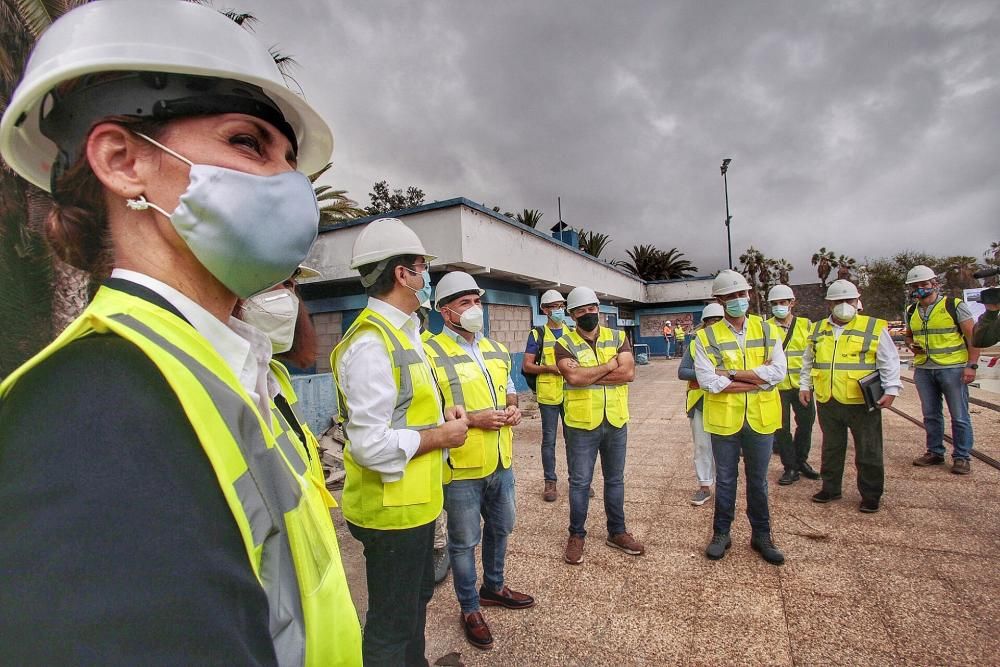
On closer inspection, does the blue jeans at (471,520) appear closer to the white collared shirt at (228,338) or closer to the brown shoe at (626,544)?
the brown shoe at (626,544)

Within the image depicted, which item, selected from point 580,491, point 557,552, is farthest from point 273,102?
point 557,552

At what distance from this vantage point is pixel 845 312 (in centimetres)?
465

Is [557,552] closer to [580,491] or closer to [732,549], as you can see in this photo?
[580,491]

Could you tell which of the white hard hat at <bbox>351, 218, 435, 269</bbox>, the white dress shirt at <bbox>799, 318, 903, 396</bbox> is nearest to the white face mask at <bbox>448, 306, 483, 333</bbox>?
the white hard hat at <bbox>351, 218, 435, 269</bbox>

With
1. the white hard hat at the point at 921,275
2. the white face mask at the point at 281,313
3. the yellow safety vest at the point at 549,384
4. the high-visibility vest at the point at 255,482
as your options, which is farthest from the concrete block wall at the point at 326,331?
the high-visibility vest at the point at 255,482

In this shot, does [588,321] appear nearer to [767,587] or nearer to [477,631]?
[767,587]

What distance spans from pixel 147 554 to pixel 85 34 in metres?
0.85

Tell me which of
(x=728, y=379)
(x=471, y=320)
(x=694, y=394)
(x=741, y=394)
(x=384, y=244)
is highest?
(x=384, y=244)

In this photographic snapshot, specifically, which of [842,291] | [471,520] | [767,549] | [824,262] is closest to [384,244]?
[471,520]

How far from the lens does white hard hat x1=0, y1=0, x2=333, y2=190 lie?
0.77 meters

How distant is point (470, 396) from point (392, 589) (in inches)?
44.9

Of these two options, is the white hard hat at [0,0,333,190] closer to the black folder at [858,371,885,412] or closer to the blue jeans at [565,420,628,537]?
the blue jeans at [565,420,628,537]

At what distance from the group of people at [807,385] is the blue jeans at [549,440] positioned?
1.43 meters

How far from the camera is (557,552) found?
3791 millimetres
